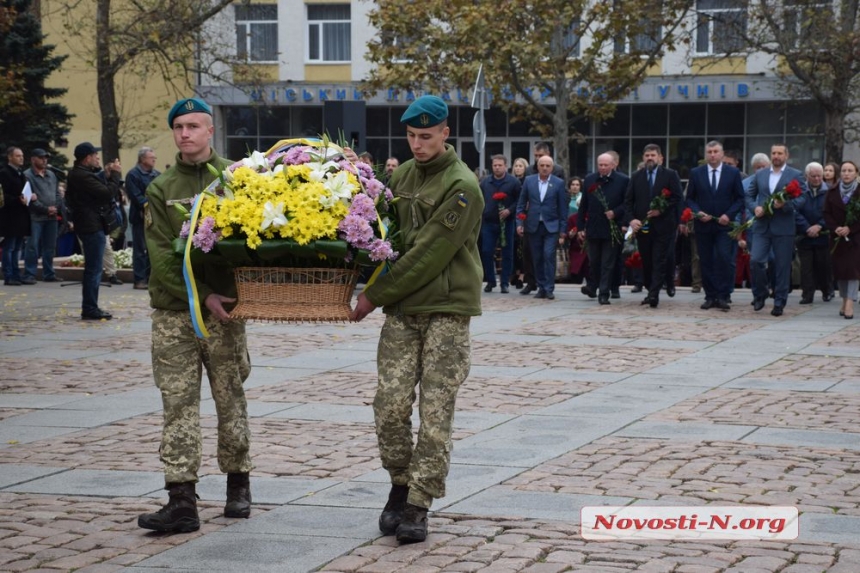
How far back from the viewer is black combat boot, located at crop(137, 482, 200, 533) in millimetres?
6039

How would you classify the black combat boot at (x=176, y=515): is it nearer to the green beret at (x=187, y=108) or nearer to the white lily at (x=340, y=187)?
the white lily at (x=340, y=187)

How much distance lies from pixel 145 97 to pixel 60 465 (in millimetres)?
38281

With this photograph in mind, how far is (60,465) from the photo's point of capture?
7605mm

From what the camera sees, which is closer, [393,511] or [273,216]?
[273,216]

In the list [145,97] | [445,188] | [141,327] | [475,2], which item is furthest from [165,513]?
[145,97]

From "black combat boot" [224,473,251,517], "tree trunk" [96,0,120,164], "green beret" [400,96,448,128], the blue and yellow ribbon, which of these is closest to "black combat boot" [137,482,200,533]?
"black combat boot" [224,473,251,517]

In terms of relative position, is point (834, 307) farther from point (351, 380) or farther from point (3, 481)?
point (3, 481)

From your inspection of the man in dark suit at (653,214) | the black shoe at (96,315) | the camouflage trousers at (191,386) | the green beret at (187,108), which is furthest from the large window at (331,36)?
the camouflage trousers at (191,386)

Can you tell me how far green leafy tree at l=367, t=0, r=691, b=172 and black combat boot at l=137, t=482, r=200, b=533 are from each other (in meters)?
21.9

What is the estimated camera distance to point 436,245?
19.3ft

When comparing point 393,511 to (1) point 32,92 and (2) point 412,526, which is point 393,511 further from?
(1) point 32,92

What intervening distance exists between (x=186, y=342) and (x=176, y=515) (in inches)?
30.3

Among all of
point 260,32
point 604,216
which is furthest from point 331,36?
point 604,216

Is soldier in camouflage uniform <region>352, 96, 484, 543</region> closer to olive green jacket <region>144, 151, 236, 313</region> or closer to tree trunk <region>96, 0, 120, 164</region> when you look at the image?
olive green jacket <region>144, 151, 236, 313</region>
